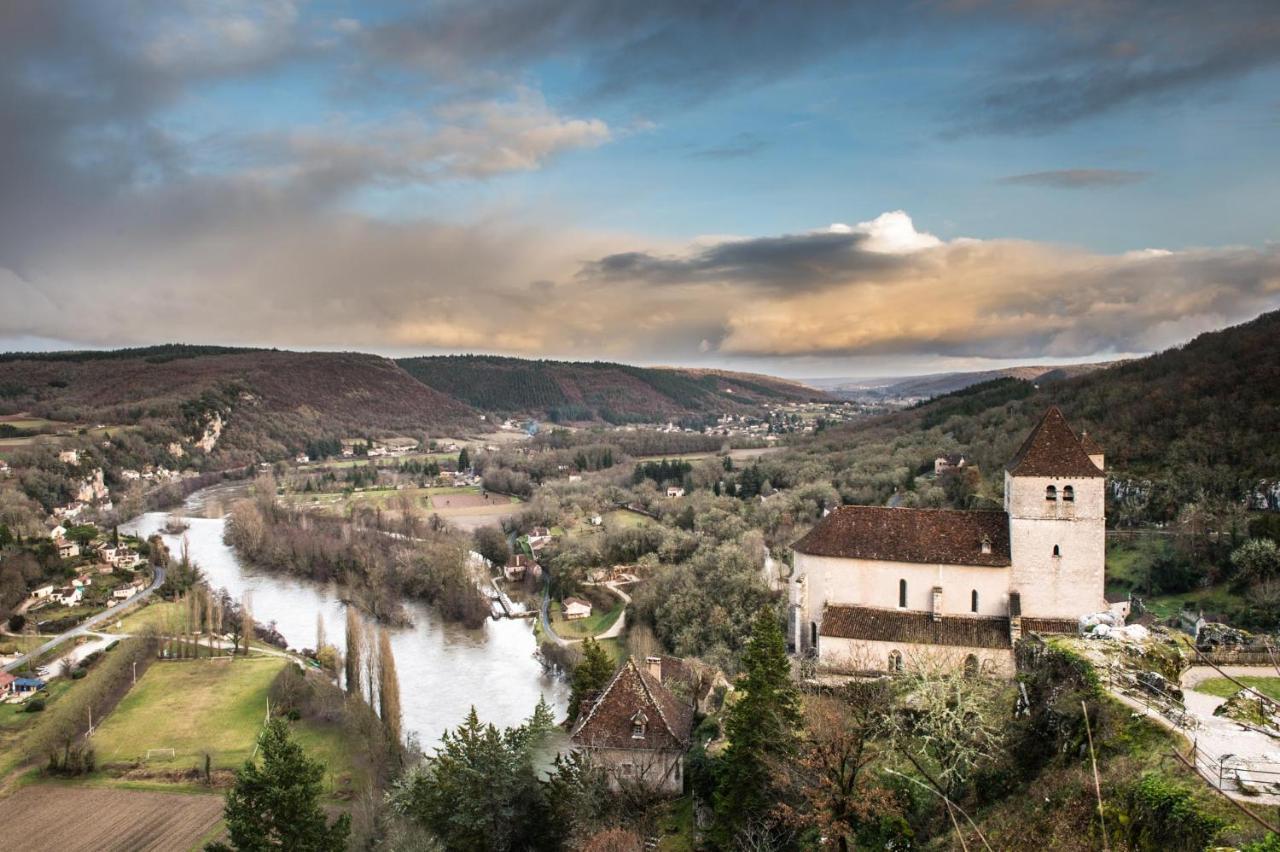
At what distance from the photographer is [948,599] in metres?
27.3

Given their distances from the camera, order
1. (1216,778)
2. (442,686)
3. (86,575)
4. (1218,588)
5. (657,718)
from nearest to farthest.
→ (1216,778)
(657,718)
(1218,588)
(442,686)
(86,575)

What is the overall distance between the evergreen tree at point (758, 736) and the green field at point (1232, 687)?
310 inches

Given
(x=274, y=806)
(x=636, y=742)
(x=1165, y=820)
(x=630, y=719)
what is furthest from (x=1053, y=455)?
(x=274, y=806)

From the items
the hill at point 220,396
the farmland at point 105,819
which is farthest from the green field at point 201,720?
the hill at point 220,396

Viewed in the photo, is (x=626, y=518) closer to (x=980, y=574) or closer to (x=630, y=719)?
(x=980, y=574)

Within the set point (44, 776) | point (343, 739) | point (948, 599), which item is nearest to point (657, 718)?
point (948, 599)

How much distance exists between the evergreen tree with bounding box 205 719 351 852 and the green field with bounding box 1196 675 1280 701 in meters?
20.0

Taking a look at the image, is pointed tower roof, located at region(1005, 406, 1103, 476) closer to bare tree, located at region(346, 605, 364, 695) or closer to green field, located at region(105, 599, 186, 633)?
bare tree, located at region(346, 605, 364, 695)

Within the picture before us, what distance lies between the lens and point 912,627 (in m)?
26.9

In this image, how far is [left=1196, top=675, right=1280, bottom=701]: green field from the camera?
14562mm

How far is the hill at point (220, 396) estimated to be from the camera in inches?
5128

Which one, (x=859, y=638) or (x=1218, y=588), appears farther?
(x=1218, y=588)

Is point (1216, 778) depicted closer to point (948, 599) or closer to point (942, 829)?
point (942, 829)

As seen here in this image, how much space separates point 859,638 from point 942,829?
493 inches
